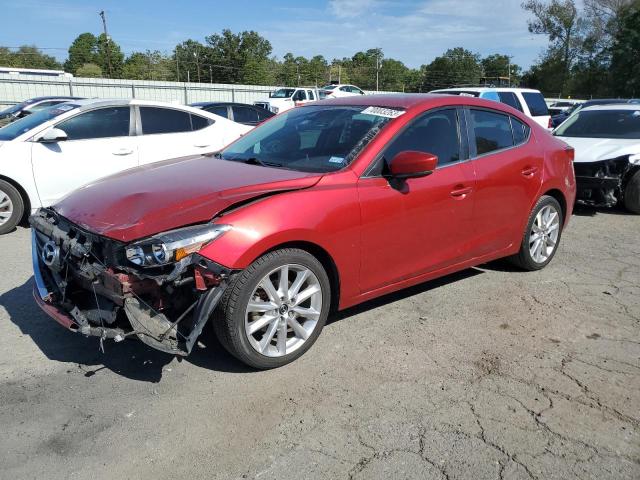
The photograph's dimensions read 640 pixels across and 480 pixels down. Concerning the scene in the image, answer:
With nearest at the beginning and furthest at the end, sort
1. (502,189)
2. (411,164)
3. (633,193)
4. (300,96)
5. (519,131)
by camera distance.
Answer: (411,164) < (502,189) < (519,131) < (633,193) < (300,96)

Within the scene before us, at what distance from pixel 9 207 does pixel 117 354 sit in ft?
13.7

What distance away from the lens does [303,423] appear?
9.78 ft

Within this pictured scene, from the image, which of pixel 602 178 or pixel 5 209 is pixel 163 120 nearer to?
pixel 5 209

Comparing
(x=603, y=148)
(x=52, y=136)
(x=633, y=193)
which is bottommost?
(x=633, y=193)

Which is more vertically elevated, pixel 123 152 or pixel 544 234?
pixel 123 152

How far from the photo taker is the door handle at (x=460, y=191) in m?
4.30

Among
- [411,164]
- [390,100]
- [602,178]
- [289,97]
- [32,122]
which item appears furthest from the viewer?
[289,97]

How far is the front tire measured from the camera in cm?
319

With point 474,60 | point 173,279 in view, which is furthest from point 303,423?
point 474,60

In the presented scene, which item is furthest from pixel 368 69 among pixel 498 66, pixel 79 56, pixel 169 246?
pixel 169 246

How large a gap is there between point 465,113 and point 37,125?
5397 mm

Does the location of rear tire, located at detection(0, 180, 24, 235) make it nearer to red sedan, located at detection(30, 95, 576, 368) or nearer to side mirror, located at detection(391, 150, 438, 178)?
red sedan, located at detection(30, 95, 576, 368)

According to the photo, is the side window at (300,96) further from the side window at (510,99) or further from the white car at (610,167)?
the white car at (610,167)

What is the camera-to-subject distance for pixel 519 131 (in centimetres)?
512
